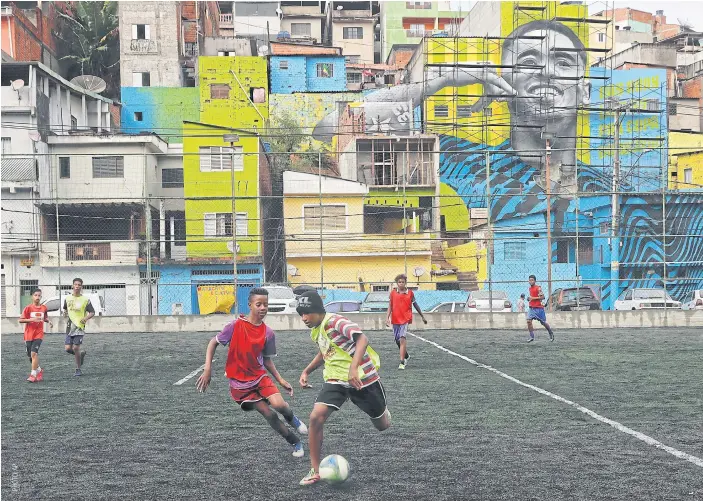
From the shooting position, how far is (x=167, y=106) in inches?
2381

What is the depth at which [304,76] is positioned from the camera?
2488 inches

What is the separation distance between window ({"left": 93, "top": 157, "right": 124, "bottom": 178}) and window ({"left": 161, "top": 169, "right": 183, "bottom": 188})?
4.77 metres

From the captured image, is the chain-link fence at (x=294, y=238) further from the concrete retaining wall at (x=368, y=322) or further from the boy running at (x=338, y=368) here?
the boy running at (x=338, y=368)

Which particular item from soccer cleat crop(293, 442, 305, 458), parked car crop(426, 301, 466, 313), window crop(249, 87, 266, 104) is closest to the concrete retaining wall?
parked car crop(426, 301, 466, 313)

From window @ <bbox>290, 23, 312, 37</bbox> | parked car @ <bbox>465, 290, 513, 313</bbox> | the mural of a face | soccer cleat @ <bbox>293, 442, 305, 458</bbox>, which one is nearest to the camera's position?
soccer cleat @ <bbox>293, 442, 305, 458</bbox>

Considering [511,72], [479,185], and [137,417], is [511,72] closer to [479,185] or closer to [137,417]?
[479,185]

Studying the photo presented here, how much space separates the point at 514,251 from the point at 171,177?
18.9 meters

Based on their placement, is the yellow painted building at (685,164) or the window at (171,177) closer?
Answer: the window at (171,177)

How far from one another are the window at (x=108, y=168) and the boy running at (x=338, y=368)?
39.2 meters

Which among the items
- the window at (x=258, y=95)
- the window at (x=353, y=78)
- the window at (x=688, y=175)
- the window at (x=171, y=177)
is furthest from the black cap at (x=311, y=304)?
the window at (x=353, y=78)

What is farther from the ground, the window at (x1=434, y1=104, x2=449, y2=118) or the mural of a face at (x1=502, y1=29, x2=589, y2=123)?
the mural of a face at (x1=502, y1=29, x2=589, y2=123)

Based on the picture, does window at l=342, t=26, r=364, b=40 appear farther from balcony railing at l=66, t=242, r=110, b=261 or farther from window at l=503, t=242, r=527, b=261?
balcony railing at l=66, t=242, r=110, b=261

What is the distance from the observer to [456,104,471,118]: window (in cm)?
5672

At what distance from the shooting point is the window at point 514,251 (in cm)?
4303
